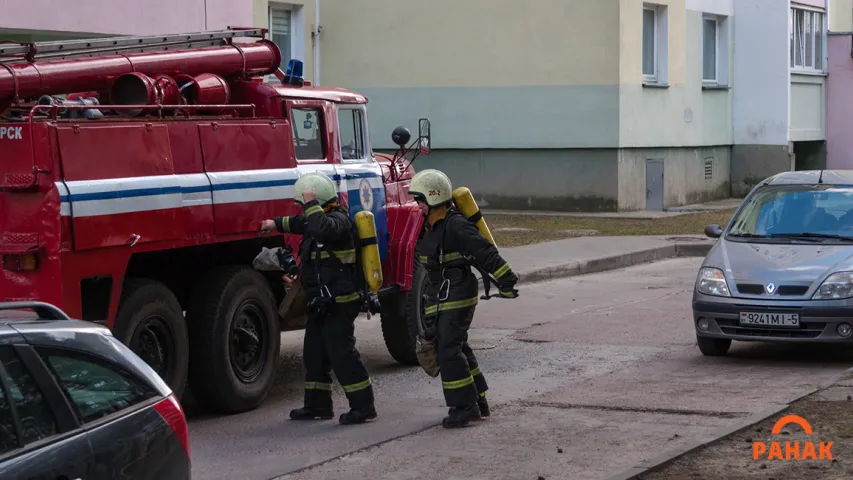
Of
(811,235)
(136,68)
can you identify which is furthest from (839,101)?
(136,68)

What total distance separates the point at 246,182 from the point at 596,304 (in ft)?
23.9

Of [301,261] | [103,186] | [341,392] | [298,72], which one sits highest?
[298,72]

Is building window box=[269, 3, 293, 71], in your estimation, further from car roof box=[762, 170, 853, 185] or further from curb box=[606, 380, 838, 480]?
curb box=[606, 380, 838, 480]

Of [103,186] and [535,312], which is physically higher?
[103,186]

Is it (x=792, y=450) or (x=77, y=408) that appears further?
(x=792, y=450)

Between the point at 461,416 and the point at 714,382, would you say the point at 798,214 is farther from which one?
the point at 461,416

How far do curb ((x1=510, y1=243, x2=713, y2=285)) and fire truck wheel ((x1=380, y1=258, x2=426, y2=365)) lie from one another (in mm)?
6427

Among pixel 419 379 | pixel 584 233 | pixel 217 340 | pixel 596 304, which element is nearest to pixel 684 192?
pixel 584 233

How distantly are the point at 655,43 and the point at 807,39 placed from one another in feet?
25.1

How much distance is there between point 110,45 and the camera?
1023 cm

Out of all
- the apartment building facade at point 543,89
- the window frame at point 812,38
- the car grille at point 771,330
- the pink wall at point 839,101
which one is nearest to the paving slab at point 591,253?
the apartment building facade at point 543,89

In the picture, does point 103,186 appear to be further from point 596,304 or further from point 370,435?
point 596,304

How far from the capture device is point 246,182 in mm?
9930

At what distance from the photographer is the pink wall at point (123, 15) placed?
1724 centimetres
